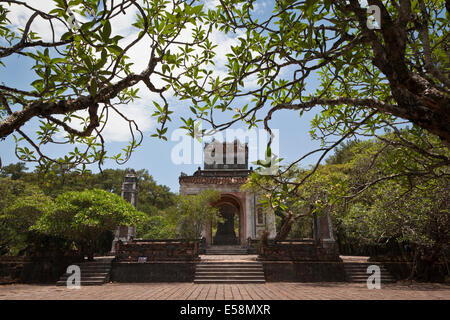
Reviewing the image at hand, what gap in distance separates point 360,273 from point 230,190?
39.5 ft

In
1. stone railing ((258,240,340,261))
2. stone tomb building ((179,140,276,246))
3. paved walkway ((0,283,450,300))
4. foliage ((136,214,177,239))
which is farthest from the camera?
foliage ((136,214,177,239))

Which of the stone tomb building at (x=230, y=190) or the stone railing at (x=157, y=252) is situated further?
the stone tomb building at (x=230, y=190)

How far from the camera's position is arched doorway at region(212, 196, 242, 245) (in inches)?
995

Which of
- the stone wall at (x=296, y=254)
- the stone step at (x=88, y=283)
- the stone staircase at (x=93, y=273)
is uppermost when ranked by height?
the stone wall at (x=296, y=254)

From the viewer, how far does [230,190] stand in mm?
22219

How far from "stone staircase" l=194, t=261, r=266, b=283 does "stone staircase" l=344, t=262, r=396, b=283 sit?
140 inches

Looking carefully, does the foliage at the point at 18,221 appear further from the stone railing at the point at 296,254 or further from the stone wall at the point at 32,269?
the stone railing at the point at 296,254

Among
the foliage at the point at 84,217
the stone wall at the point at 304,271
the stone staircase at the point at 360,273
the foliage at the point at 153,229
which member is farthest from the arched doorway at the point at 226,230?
the stone staircase at the point at 360,273

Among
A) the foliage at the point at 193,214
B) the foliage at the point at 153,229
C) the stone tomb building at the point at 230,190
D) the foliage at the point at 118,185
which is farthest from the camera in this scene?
the foliage at the point at 118,185

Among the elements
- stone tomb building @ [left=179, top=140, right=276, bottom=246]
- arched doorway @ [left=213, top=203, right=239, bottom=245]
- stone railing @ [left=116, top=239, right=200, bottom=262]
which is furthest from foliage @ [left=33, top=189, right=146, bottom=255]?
arched doorway @ [left=213, top=203, right=239, bottom=245]

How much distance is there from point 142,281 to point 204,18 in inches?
436

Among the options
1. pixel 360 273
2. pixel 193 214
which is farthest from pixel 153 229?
pixel 360 273

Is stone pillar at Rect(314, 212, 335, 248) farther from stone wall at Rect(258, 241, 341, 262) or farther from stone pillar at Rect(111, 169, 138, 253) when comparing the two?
stone pillar at Rect(111, 169, 138, 253)

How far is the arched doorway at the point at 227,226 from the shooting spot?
25264 millimetres
